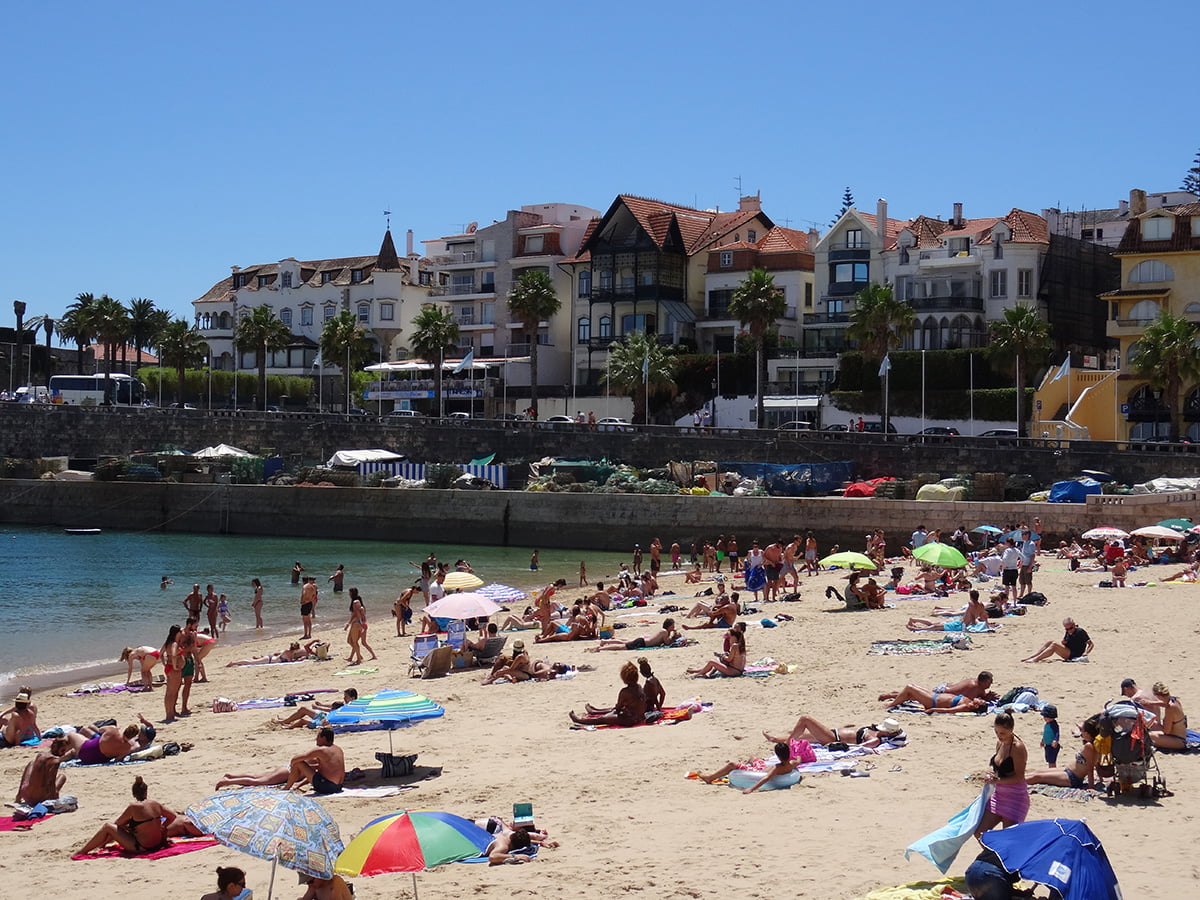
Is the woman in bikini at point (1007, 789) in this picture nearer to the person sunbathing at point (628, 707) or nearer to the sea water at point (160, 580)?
the person sunbathing at point (628, 707)

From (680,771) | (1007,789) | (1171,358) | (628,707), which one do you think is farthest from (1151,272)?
(1007,789)

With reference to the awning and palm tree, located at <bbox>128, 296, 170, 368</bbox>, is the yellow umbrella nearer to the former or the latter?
the awning

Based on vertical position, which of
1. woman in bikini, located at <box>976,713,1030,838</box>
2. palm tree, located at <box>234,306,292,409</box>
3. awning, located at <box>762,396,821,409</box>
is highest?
palm tree, located at <box>234,306,292,409</box>

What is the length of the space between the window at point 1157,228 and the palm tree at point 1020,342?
5.68m

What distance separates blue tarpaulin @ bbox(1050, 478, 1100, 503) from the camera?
36969 millimetres

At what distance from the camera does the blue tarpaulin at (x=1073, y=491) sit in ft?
121

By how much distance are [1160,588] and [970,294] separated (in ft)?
112

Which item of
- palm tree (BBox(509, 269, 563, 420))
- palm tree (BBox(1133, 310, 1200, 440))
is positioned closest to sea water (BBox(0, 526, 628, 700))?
palm tree (BBox(509, 269, 563, 420))

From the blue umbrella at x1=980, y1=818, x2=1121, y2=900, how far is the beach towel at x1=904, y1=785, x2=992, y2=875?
0.79 m

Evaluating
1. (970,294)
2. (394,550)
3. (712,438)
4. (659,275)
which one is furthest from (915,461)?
(659,275)

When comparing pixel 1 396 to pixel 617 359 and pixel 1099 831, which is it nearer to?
pixel 617 359

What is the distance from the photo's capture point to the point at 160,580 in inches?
1385

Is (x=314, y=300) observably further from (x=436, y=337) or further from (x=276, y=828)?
(x=276, y=828)

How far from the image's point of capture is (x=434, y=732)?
1462 centimetres
